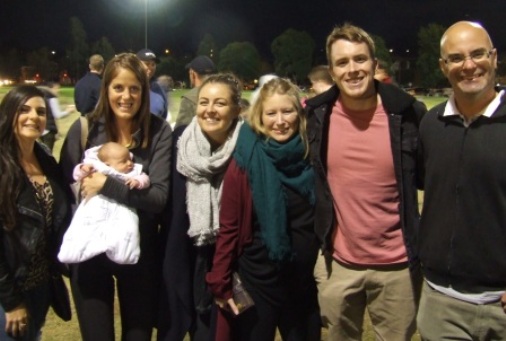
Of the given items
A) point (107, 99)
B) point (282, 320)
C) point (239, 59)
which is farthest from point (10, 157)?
point (239, 59)

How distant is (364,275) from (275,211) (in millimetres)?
646

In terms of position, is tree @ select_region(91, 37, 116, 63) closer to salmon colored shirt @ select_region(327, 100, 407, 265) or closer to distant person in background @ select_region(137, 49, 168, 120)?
distant person in background @ select_region(137, 49, 168, 120)

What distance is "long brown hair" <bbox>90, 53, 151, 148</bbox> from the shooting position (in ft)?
10.6

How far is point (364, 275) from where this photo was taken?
3082mm

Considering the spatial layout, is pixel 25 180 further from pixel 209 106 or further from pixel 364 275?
pixel 364 275

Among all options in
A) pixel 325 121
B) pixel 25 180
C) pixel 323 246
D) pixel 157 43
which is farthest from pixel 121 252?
pixel 157 43

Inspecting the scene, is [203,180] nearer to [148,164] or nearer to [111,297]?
[148,164]

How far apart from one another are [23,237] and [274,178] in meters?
1.43

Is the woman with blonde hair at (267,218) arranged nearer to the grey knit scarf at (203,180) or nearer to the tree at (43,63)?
the grey knit scarf at (203,180)

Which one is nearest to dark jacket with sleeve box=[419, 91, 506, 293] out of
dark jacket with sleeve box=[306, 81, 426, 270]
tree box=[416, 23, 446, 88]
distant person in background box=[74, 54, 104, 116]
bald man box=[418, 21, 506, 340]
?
bald man box=[418, 21, 506, 340]

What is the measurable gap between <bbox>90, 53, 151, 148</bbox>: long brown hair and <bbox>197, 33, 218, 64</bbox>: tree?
96556mm

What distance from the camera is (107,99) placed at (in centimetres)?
329

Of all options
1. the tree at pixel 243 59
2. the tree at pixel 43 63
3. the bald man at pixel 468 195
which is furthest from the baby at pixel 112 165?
the tree at pixel 243 59

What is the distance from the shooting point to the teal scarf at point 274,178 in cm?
301
